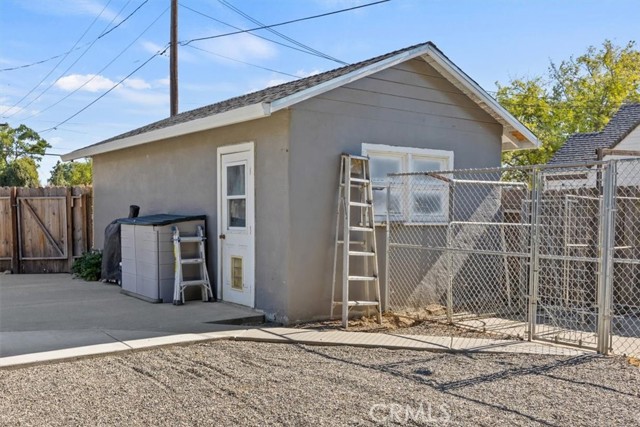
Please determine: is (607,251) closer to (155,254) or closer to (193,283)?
(193,283)

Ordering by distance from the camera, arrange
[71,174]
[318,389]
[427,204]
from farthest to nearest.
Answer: [71,174], [427,204], [318,389]

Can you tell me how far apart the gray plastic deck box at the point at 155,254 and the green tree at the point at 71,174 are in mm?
35033

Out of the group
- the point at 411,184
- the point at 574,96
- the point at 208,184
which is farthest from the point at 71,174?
the point at 411,184

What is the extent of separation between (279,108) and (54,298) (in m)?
4.96

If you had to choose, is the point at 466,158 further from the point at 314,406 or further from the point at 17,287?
the point at 17,287

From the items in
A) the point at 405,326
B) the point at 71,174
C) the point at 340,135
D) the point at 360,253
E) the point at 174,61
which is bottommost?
the point at 405,326

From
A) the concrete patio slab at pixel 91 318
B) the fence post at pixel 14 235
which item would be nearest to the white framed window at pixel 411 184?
the concrete patio slab at pixel 91 318

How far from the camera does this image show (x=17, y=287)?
10.1 meters

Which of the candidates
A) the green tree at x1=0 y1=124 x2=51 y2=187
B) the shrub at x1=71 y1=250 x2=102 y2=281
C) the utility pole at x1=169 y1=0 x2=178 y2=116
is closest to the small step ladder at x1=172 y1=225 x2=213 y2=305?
the shrub at x1=71 y1=250 x2=102 y2=281

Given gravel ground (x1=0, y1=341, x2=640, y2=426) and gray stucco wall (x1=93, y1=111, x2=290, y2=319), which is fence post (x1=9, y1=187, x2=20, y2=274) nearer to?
gray stucco wall (x1=93, y1=111, x2=290, y2=319)

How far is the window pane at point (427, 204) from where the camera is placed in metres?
8.23

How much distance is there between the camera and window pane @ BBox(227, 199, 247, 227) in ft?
25.5

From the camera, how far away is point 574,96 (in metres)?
31.0

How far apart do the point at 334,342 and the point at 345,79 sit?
3358 millimetres
